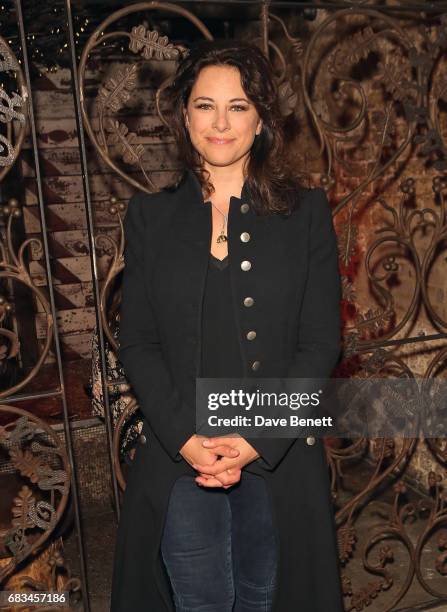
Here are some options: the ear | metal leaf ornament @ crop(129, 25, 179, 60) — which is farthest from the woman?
metal leaf ornament @ crop(129, 25, 179, 60)

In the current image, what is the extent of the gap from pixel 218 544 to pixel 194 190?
103 cm

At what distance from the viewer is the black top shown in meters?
2.02

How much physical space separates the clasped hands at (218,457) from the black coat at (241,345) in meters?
0.03

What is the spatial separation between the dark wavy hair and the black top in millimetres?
249

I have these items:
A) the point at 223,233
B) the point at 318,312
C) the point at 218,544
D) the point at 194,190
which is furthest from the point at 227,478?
the point at 194,190

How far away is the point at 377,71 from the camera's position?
436cm

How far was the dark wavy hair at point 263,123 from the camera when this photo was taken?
6.57ft

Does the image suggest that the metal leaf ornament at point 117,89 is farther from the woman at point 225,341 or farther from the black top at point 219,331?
the black top at point 219,331

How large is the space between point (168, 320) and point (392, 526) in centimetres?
160

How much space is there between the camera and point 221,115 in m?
1.99

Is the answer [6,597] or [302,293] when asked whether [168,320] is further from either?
[6,597]

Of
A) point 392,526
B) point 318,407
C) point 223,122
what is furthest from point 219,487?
point 392,526

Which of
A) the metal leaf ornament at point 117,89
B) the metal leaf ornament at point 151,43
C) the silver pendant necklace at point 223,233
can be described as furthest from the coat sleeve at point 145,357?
the metal leaf ornament at point 151,43

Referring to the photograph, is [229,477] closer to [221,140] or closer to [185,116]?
[221,140]
